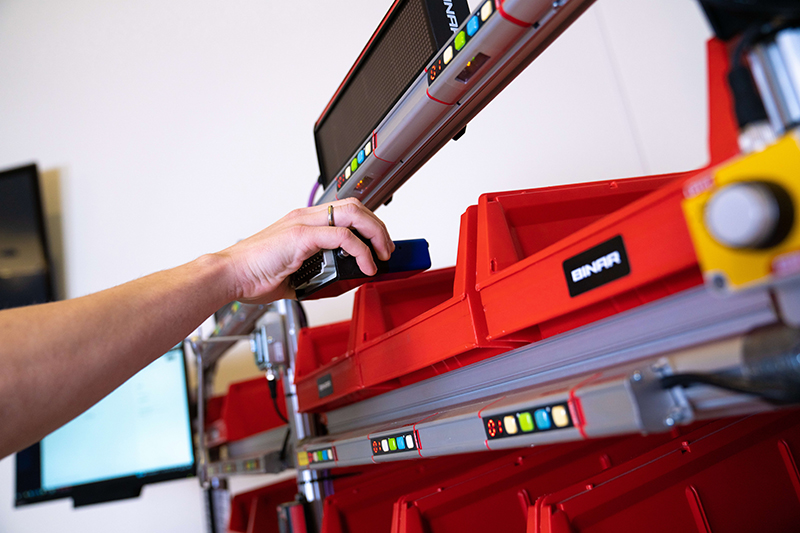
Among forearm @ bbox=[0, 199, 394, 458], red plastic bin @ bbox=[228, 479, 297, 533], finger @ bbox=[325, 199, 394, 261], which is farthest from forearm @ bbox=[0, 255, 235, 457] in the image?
red plastic bin @ bbox=[228, 479, 297, 533]

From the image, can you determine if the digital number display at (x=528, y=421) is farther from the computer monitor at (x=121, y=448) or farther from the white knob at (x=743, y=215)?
the computer monitor at (x=121, y=448)

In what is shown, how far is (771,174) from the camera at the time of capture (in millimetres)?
370

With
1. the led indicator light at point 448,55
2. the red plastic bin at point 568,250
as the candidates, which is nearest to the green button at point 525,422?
the red plastic bin at point 568,250

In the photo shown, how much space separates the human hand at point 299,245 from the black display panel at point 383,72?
0.25 meters

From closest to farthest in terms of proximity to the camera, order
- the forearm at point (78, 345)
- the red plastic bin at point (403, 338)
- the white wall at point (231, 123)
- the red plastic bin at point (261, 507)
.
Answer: the forearm at point (78, 345), the red plastic bin at point (403, 338), the red plastic bin at point (261, 507), the white wall at point (231, 123)

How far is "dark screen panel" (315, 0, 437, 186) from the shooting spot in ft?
3.25

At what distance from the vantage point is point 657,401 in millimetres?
530

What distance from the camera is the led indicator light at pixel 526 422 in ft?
2.16

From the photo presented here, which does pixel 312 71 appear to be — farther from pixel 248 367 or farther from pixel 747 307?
pixel 747 307

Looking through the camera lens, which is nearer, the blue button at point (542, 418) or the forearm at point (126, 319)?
the blue button at point (542, 418)

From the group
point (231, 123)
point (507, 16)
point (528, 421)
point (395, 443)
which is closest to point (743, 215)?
point (528, 421)

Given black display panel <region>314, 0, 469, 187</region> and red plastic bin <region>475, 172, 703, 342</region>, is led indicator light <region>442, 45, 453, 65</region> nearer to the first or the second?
black display panel <region>314, 0, 469, 187</region>

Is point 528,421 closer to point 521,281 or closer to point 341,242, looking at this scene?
point 521,281

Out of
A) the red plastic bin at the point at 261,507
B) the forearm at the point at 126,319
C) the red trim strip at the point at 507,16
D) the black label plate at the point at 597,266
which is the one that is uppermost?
the red trim strip at the point at 507,16
